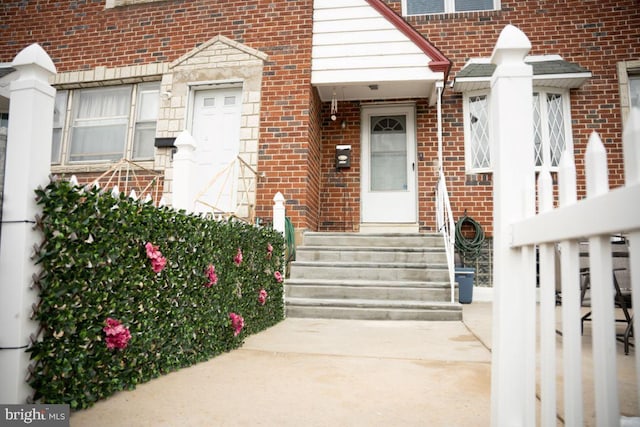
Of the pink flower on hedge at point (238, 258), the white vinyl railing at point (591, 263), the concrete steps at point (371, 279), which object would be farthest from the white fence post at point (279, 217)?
the white vinyl railing at point (591, 263)

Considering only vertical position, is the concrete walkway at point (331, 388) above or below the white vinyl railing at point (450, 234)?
below

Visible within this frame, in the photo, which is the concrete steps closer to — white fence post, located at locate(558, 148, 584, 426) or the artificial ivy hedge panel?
the artificial ivy hedge panel

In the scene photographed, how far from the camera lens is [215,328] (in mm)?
3020

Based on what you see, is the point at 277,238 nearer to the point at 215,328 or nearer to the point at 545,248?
the point at 215,328

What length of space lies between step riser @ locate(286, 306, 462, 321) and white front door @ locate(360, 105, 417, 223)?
9.17ft

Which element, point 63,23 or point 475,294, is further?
point 63,23

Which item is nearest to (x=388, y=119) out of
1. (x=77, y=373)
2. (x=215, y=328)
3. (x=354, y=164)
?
(x=354, y=164)

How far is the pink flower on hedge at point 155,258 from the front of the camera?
237 cm

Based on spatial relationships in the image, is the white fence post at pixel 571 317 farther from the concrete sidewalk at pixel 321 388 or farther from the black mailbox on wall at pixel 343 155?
the black mailbox on wall at pixel 343 155

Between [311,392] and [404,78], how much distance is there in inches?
206

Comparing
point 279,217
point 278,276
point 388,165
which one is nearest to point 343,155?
point 388,165

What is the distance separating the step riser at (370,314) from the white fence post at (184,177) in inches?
83.5

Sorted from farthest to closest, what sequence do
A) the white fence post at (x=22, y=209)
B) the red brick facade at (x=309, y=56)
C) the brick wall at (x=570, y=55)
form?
the brick wall at (x=570, y=55) < the red brick facade at (x=309, y=56) < the white fence post at (x=22, y=209)

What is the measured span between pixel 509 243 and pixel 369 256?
4.24 meters
